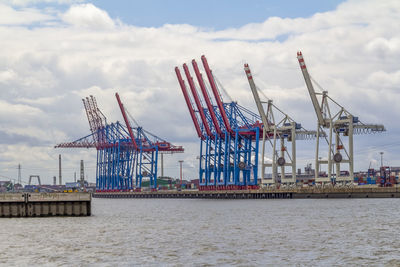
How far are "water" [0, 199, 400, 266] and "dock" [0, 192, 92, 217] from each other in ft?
3.59

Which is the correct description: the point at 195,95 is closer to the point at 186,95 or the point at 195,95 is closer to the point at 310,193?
the point at 186,95

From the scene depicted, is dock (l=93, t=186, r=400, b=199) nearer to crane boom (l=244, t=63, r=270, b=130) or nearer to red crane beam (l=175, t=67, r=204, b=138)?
crane boom (l=244, t=63, r=270, b=130)

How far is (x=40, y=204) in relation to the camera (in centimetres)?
7206

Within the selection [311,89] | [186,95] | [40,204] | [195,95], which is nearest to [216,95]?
[195,95]

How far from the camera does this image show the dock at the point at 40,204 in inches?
2830

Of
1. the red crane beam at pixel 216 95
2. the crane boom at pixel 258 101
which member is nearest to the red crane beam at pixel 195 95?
the red crane beam at pixel 216 95

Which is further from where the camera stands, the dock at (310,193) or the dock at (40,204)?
the dock at (310,193)

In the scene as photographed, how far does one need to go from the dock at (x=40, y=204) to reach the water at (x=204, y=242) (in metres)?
1.10

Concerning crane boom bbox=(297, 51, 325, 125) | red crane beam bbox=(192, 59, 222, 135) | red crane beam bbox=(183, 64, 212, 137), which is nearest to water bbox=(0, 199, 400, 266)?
crane boom bbox=(297, 51, 325, 125)

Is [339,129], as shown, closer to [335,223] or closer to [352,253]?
[335,223]

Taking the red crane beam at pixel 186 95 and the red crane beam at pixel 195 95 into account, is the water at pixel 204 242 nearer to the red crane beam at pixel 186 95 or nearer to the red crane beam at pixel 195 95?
the red crane beam at pixel 195 95

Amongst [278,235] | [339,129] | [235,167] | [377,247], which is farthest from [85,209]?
[235,167]

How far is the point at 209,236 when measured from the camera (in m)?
54.0

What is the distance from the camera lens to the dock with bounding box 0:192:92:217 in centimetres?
7188
